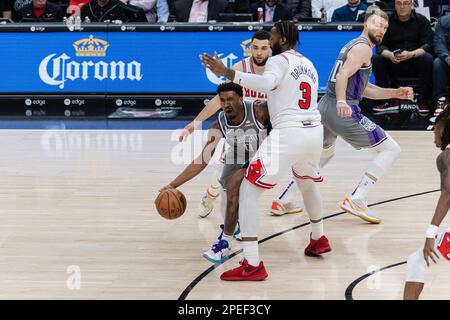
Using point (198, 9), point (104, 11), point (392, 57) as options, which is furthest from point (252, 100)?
point (104, 11)

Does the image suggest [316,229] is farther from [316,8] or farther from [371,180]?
[316,8]

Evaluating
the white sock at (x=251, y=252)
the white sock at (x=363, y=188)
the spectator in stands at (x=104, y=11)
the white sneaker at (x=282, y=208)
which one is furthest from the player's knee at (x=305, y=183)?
the spectator in stands at (x=104, y=11)

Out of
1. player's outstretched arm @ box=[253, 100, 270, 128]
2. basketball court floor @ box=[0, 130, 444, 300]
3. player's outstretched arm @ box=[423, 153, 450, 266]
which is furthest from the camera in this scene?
player's outstretched arm @ box=[253, 100, 270, 128]

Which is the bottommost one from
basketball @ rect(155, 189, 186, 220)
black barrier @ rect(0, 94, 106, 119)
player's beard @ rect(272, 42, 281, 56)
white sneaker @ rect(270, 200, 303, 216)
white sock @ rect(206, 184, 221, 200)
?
black barrier @ rect(0, 94, 106, 119)

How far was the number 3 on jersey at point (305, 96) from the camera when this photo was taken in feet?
23.4

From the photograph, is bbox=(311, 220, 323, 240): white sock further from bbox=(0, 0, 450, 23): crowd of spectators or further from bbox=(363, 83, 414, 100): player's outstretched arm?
bbox=(0, 0, 450, 23): crowd of spectators

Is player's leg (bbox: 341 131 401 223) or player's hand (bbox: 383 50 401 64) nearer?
player's leg (bbox: 341 131 401 223)

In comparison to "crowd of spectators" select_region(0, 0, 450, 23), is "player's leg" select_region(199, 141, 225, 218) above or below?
below

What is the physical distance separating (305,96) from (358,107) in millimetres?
1697

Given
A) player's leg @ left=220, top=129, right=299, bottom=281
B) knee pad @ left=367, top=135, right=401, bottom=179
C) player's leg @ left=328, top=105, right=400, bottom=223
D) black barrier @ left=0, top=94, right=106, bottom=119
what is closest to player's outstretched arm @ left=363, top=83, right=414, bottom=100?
player's leg @ left=328, top=105, right=400, bottom=223

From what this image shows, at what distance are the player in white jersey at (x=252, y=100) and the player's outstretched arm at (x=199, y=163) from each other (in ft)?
0.65

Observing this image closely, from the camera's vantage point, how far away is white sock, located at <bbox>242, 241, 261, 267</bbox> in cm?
697

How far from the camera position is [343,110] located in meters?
8.05

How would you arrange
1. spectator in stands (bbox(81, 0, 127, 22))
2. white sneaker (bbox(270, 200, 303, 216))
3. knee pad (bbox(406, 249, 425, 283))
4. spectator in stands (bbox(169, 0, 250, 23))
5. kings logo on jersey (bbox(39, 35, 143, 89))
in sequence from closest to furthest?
knee pad (bbox(406, 249, 425, 283)) → white sneaker (bbox(270, 200, 303, 216)) → kings logo on jersey (bbox(39, 35, 143, 89)) → spectator in stands (bbox(169, 0, 250, 23)) → spectator in stands (bbox(81, 0, 127, 22))
